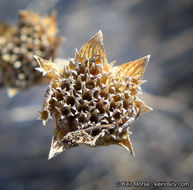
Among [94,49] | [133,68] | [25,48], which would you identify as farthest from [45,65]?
[25,48]

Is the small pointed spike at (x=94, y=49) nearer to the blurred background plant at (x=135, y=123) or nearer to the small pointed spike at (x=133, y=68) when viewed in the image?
the small pointed spike at (x=133, y=68)

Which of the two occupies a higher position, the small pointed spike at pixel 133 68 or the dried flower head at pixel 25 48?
the dried flower head at pixel 25 48

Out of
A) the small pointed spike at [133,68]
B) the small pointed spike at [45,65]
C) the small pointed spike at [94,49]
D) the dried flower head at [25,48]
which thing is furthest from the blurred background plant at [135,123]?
the small pointed spike at [45,65]

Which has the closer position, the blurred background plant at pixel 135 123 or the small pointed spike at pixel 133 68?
the small pointed spike at pixel 133 68

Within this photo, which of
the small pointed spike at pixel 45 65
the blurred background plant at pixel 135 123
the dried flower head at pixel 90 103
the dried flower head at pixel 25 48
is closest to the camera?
the dried flower head at pixel 90 103

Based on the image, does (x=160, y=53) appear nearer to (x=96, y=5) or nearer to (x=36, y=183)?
(x=96, y=5)

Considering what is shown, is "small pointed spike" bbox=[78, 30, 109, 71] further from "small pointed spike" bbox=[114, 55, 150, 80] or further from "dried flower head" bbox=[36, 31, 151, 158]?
"small pointed spike" bbox=[114, 55, 150, 80]

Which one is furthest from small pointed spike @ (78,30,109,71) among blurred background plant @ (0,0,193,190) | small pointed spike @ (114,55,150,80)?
blurred background plant @ (0,0,193,190)

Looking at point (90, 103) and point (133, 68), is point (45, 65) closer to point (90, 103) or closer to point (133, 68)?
point (90, 103)
